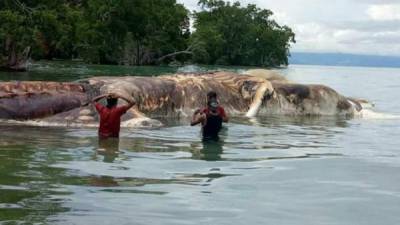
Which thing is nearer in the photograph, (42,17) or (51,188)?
(51,188)

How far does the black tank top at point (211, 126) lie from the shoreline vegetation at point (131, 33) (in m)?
27.4

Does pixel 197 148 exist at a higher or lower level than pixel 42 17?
lower

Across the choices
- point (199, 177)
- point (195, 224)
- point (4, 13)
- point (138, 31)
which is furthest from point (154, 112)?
point (138, 31)

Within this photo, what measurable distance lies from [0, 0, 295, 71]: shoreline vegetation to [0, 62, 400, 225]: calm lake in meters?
27.8

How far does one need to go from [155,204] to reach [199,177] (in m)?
1.58

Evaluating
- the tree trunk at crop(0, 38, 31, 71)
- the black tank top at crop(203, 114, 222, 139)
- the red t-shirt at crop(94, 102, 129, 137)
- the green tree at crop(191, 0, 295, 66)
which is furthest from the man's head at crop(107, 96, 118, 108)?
the green tree at crop(191, 0, 295, 66)

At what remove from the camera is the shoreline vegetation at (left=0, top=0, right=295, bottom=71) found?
39.1m

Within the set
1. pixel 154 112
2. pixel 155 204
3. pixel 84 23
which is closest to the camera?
pixel 155 204

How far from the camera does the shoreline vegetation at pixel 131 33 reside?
3906 centimetres

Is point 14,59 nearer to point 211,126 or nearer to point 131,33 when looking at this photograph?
point 211,126

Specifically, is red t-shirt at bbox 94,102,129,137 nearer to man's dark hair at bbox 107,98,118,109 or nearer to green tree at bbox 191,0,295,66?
man's dark hair at bbox 107,98,118,109

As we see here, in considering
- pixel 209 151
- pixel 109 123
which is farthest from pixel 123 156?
pixel 109 123

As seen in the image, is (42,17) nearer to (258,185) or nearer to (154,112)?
(154,112)

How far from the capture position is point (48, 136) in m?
10.9
